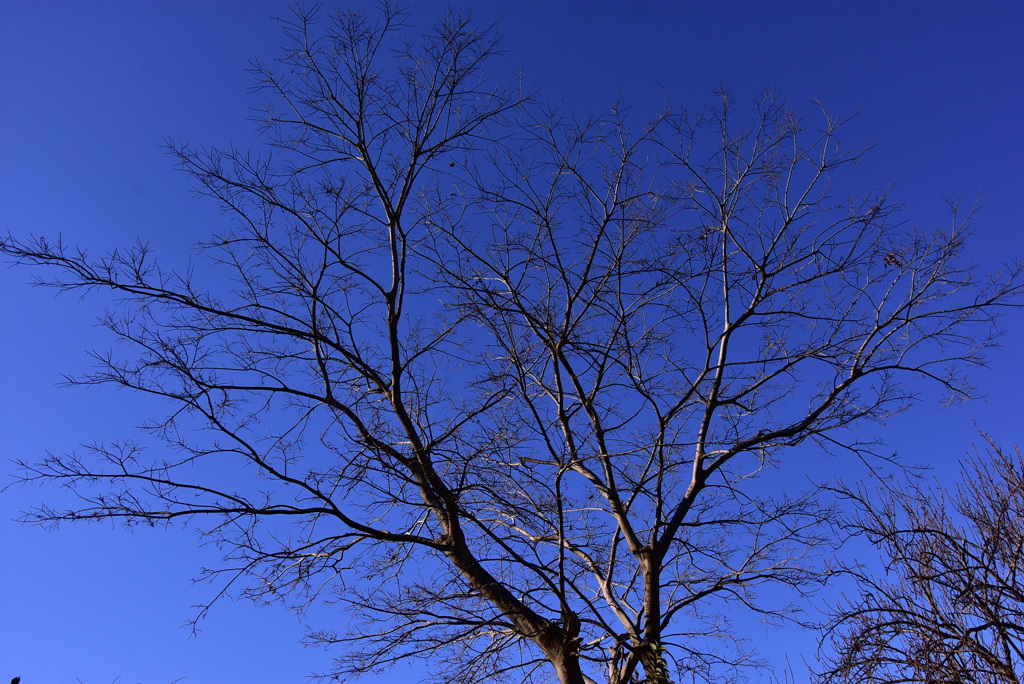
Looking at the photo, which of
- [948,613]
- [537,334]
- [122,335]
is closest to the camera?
[122,335]

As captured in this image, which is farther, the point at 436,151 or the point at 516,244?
the point at 516,244

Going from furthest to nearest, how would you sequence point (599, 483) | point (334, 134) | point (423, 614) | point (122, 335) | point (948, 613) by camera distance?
point (599, 483)
point (423, 614)
point (948, 613)
point (334, 134)
point (122, 335)

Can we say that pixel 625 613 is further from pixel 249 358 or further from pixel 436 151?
pixel 436 151

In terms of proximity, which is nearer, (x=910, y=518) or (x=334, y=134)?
(x=334, y=134)

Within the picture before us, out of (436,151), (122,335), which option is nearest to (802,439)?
(436,151)

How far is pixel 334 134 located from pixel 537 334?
9.09 ft

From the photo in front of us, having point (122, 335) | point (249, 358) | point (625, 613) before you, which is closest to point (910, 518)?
point (625, 613)

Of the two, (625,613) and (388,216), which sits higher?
(388,216)

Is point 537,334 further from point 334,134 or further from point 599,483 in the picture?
point 334,134

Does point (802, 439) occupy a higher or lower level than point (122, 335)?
lower

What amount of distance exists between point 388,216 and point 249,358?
167cm

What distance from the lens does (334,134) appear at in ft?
18.4

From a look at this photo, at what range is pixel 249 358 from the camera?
566 cm

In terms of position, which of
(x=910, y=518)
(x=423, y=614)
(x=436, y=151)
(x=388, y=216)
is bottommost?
(x=910, y=518)
